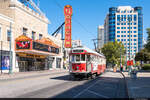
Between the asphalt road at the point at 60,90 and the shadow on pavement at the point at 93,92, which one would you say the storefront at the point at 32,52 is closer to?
the asphalt road at the point at 60,90

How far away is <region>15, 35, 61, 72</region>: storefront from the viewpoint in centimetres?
3684

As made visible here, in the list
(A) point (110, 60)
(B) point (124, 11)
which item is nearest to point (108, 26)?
(B) point (124, 11)

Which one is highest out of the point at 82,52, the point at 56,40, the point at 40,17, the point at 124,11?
the point at 124,11

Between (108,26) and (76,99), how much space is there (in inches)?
6379

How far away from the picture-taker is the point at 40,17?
159 ft

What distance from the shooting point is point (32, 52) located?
40.2 metres

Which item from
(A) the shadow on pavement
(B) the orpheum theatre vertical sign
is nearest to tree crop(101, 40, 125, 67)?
(B) the orpheum theatre vertical sign

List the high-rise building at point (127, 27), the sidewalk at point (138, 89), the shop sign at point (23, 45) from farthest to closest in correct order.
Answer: the high-rise building at point (127, 27)
the shop sign at point (23, 45)
the sidewalk at point (138, 89)

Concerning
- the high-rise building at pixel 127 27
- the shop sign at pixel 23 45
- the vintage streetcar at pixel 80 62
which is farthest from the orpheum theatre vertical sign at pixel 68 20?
the high-rise building at pixel 127 27

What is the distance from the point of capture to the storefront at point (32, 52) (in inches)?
1451

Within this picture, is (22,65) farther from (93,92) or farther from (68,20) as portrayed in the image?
(93,92)

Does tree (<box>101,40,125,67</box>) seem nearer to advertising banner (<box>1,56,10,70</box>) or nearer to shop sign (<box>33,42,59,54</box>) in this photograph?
shop sign (<box>33,42,59,54</box>)

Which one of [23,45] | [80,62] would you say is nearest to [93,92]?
[80,62]

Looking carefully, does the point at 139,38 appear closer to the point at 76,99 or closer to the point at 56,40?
the point at 56,40
